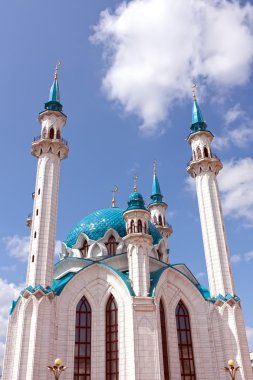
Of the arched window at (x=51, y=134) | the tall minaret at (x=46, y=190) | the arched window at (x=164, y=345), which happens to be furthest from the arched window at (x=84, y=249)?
the arched window at (x=51, y=134)

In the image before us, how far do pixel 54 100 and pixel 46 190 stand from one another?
805 cm

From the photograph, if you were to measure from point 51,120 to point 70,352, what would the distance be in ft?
52.3

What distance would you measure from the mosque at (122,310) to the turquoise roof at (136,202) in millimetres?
96

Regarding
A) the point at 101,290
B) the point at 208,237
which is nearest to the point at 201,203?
the point at 208,237

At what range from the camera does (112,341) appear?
22250 mm

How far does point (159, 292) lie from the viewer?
23.7 m

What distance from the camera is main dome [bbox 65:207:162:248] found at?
29.5 metres

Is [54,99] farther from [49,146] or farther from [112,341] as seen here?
[112,341]

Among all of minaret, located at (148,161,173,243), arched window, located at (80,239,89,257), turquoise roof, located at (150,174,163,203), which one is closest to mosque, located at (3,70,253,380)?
arched window, located at (80,239,89,257)

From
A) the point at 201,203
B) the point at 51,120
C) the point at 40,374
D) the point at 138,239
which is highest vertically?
the point at 51,120

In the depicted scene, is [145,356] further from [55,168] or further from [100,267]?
[55,168]

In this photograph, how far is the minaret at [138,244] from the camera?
2320cm

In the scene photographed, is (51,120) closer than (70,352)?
No

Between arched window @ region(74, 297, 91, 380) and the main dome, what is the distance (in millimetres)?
6830
